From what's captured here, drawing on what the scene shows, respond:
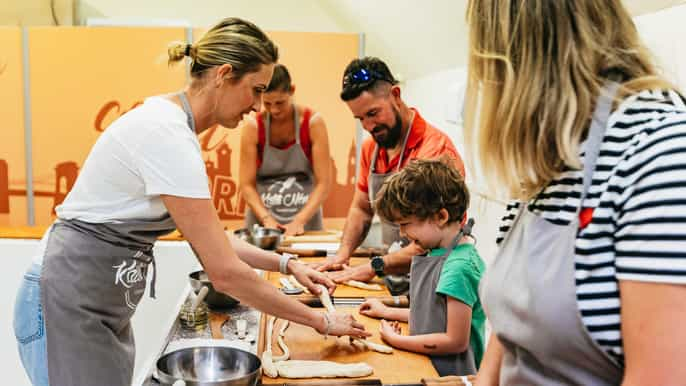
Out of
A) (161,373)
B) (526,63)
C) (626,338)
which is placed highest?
(526,63)

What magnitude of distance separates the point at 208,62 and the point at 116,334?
682mm

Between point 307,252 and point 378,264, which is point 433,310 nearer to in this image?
point 378,264

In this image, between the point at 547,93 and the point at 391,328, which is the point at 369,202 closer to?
the point at 391,328

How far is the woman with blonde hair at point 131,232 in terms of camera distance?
4.16ft

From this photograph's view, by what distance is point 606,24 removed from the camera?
70cm

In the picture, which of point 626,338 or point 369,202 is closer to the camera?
point 626,338

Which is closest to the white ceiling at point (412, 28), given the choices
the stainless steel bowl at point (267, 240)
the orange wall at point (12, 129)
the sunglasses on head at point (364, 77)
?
the sunglasses on head at point (364, 77)

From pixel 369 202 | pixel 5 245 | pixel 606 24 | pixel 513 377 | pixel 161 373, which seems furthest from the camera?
pixel 5 245

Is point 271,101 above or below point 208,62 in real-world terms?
below

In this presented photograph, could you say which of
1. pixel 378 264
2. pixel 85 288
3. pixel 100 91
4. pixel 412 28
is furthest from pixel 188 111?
pixel 100 91

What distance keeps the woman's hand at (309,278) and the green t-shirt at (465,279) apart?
1.32 ft

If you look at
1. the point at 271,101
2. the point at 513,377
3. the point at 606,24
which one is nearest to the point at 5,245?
the point at 271,101

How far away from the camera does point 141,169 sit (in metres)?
1.26

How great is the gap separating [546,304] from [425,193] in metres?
0.74
